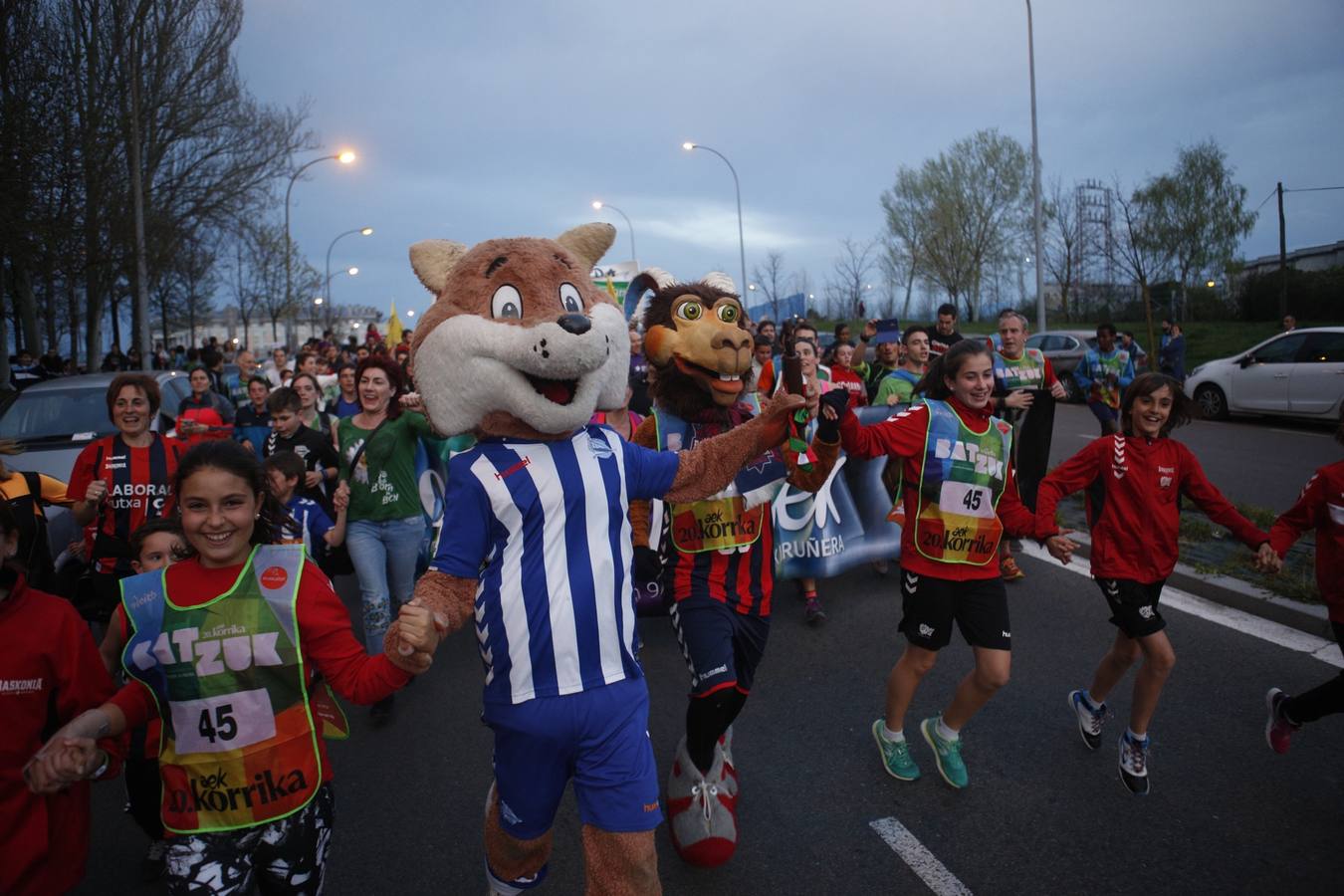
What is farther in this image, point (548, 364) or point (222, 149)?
point (222, 149)

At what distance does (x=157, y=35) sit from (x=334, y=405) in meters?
16.8

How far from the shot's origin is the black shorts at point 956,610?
356 centimetres

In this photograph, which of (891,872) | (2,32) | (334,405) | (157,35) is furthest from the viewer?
(157,35)

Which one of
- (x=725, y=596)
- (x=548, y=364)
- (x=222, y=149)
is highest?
(x=222, y=149)

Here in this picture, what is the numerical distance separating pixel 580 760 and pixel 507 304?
1.34m

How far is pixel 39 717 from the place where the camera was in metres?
2.38

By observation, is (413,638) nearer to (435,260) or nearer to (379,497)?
(435,260)

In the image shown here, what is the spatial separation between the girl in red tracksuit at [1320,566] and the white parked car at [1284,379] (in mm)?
11211

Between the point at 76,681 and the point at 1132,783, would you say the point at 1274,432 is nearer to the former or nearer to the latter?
the point at 1132,783

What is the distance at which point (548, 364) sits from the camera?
2371 millimetres

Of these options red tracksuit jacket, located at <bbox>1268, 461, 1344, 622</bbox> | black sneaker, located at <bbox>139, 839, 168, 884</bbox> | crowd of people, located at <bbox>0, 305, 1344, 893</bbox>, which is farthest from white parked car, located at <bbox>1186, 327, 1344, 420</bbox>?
black sneaker, located at <bbox>139, 839, 168, 884</bbox>

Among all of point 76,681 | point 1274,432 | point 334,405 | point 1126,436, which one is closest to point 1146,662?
point 1126,436

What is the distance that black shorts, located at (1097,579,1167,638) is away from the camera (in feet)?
12.0

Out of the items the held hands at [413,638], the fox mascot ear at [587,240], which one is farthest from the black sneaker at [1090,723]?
the held hands at [413,638]
